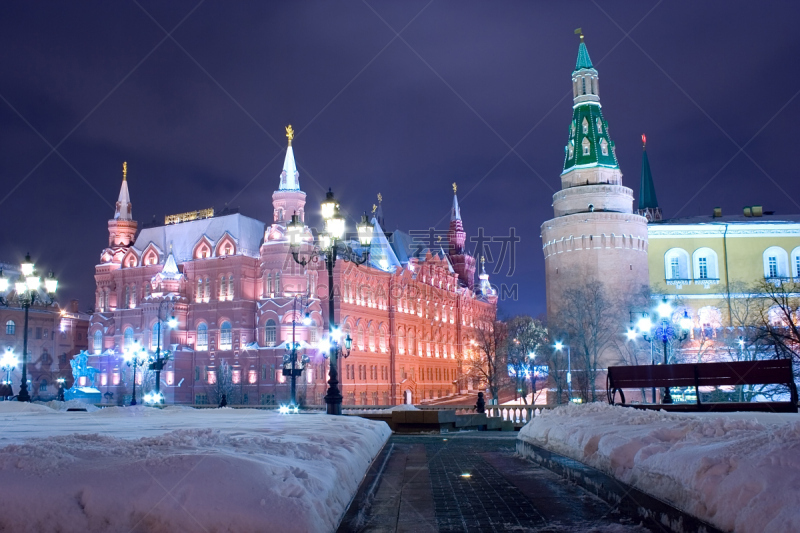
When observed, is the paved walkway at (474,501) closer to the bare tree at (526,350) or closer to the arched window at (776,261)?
the bare tree at (526,350)

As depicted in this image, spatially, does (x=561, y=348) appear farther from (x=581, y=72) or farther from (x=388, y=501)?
(x=388, y=501)

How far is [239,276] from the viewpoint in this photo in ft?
226

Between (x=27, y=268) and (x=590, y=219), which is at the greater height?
(x=590, y=219)

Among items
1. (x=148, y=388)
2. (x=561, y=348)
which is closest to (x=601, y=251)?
(x=561, y=348)

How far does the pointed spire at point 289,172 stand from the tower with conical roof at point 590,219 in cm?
2445

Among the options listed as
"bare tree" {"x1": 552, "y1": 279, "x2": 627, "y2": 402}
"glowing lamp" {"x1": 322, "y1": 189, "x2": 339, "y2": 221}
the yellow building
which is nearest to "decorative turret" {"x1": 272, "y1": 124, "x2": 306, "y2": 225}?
"bare tree" {"x1": 552, "y1": 279, "x2": 627, "y2": 402}

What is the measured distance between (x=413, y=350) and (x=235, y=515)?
7325 cm

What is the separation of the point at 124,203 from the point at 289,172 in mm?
24298

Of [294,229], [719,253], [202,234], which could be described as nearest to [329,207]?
[294,229]

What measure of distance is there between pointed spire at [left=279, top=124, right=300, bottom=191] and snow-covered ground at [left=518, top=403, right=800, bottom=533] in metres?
63.2

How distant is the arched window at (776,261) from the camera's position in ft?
204

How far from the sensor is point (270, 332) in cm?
6562

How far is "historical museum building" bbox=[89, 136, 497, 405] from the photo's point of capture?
64.8 m

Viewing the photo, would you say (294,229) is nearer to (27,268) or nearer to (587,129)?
(27,268)
